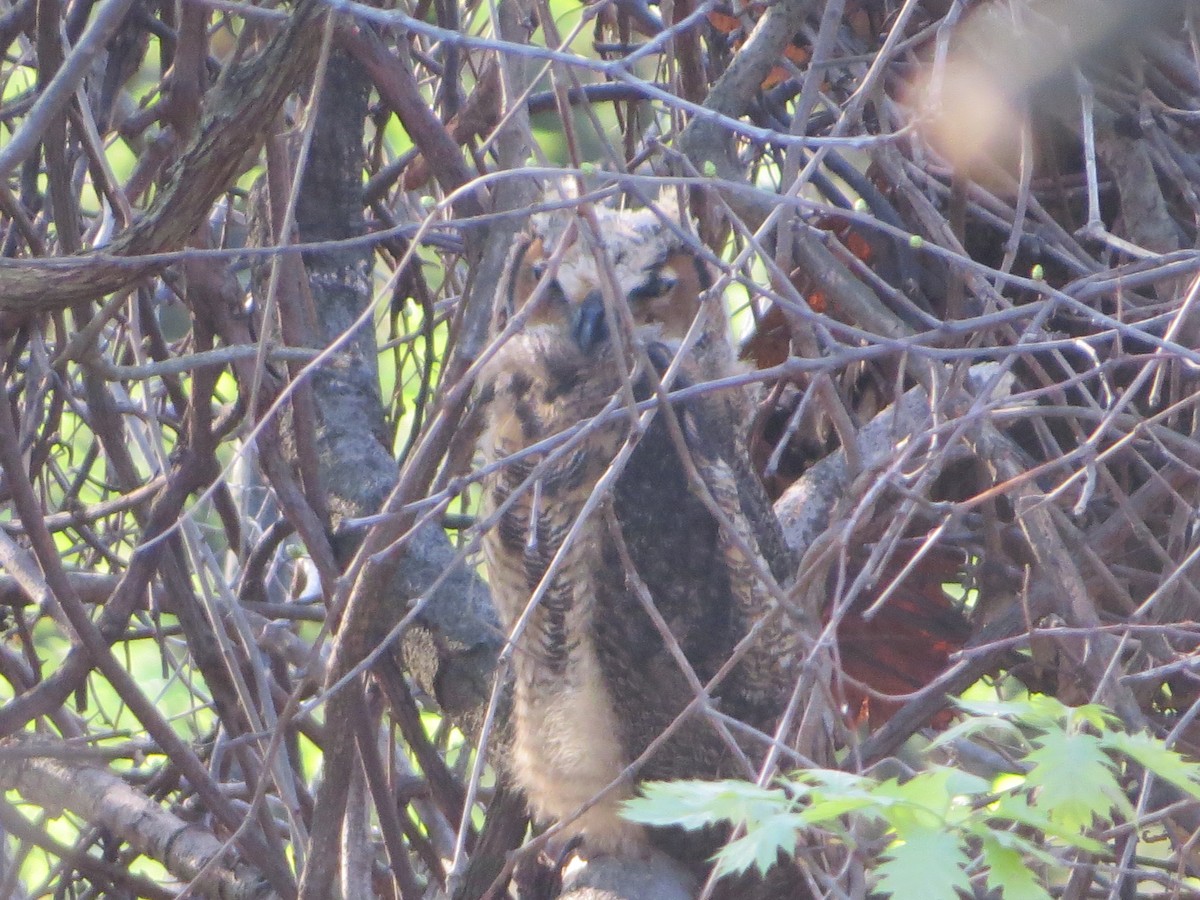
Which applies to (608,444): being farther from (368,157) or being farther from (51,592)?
(368,157)

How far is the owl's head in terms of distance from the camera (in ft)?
6.16

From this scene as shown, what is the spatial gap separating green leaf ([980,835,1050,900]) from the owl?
2.54 ft

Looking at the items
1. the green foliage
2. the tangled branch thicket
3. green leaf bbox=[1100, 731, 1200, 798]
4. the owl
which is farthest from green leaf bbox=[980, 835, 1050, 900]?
the owl

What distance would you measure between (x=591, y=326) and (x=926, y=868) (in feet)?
3.81

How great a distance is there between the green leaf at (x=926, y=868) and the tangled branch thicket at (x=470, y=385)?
0.35 m

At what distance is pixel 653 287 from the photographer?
6.33 feet

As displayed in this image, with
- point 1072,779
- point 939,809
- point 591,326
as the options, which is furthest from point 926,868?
point 591,326

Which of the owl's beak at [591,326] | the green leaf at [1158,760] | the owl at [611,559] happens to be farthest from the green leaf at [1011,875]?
the owl's beak at [591,326]

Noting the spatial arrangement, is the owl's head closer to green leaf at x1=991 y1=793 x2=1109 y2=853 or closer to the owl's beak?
the owl's beak

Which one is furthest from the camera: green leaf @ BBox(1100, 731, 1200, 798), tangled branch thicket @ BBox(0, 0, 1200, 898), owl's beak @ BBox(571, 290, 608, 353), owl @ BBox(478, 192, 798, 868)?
owl's beak @ BBox(571, 290, 608, 353)

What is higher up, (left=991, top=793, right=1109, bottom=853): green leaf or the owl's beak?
the owl's beak

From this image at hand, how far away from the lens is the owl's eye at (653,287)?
6.31 feet

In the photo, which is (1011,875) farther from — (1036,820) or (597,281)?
(597,281)

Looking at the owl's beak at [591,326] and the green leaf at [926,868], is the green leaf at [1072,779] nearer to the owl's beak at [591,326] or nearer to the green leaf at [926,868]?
the green leaf at [926,868]
